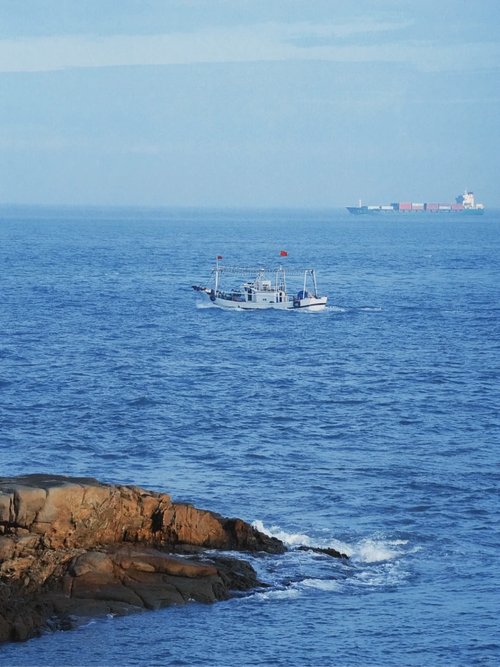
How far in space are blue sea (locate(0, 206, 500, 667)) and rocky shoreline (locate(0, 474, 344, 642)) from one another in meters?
0.88

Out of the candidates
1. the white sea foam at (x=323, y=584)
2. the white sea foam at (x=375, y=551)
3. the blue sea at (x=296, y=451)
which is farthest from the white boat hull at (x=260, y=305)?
the white sea foam at (x=323, y=584)

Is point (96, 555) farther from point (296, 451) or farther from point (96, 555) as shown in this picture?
point (296, 451)

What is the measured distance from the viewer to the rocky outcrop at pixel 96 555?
3872 centimetres

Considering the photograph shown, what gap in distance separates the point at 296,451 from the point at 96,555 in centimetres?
2365

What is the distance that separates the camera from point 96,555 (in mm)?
40812

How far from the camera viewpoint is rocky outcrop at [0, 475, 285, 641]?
38.7 m

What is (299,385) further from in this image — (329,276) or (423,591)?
(329,276)

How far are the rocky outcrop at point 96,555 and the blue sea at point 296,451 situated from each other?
3.13 feet

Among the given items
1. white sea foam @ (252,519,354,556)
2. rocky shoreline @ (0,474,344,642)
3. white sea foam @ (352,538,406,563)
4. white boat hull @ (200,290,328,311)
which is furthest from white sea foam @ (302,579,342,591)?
white boat hull @ (200,290,328,311)

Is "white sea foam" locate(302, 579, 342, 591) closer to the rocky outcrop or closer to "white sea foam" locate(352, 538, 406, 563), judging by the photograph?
the rocky outcrop

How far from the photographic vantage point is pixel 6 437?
63875 millimetres

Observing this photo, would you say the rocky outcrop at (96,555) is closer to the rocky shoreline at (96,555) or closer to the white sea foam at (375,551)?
the rocky shoreline at (96,555)

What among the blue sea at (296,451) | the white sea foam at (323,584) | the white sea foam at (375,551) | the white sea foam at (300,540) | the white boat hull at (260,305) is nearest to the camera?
the blue sea at (296,451)

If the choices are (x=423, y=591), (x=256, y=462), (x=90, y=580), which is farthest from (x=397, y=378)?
(x=90, y=580)
